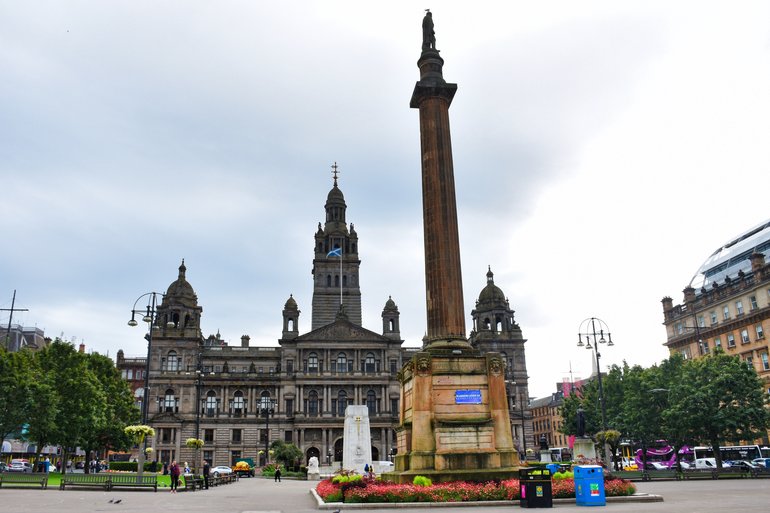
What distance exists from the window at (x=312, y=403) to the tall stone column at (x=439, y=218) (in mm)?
65655

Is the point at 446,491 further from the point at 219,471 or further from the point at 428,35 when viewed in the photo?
the point at 219,471

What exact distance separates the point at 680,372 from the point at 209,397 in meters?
62.3

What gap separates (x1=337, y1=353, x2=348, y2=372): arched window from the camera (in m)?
92.7

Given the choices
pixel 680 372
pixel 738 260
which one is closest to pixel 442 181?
pixel 680 372

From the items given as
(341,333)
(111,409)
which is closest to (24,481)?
(111,409)

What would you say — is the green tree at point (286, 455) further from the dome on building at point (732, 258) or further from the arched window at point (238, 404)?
the dome on building at point (732, 258)

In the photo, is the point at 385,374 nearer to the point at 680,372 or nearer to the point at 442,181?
the point at 680,372

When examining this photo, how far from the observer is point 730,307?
73812mm

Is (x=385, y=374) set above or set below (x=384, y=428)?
above

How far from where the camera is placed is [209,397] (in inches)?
3605

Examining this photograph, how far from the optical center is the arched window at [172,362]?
89.3m

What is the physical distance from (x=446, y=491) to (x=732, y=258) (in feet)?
234

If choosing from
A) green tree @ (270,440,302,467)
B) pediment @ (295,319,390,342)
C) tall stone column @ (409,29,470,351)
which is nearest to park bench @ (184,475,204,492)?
tall stone column @ (409,29,470,351)

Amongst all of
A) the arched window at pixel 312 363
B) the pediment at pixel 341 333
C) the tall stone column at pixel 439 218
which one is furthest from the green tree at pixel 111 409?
the tall stone column at pixel 439 218
